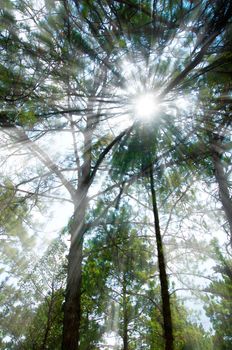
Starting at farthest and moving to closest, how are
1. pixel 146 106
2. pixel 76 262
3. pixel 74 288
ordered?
pixel 76 262 < pixel 74 288 < pixel 146 106

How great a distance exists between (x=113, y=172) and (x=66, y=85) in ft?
5.59

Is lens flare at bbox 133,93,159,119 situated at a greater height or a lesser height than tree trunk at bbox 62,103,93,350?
greater

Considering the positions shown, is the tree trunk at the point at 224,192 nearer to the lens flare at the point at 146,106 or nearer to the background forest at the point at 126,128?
the background forest at the point at 126,128

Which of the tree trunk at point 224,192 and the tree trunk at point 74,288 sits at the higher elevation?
the tree trunk at point 224,192

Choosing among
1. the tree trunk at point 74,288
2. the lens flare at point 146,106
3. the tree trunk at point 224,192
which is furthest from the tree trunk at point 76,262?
the tree trunk at point 224,192

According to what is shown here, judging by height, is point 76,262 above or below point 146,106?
below

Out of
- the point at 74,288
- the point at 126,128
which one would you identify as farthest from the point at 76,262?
the point at 126,128

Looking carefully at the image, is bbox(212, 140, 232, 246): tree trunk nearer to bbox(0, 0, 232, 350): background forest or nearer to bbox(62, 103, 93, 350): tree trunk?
bbox(0, 0, 232, 350): background forest

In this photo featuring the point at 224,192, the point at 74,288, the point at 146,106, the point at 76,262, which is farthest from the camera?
the point at 224,192

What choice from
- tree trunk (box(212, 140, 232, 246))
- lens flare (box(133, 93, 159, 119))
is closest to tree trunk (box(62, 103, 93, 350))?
lens flare (box(133, 93, 159, 119))

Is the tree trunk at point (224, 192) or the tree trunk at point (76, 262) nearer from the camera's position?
the tree trunk at point (76, 262)

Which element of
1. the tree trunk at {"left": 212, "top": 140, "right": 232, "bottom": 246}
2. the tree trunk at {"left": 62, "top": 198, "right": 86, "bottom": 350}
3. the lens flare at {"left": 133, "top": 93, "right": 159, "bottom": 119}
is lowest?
the tree trunk at {"left": 62, "top": 198, "right": 86, "bottom": 350}

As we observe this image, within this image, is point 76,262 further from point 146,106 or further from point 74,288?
point 146,106

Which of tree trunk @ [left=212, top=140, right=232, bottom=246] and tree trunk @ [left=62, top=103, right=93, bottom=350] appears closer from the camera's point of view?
tree trunk @ [left=62, top=103, right=93, bottom=350]
